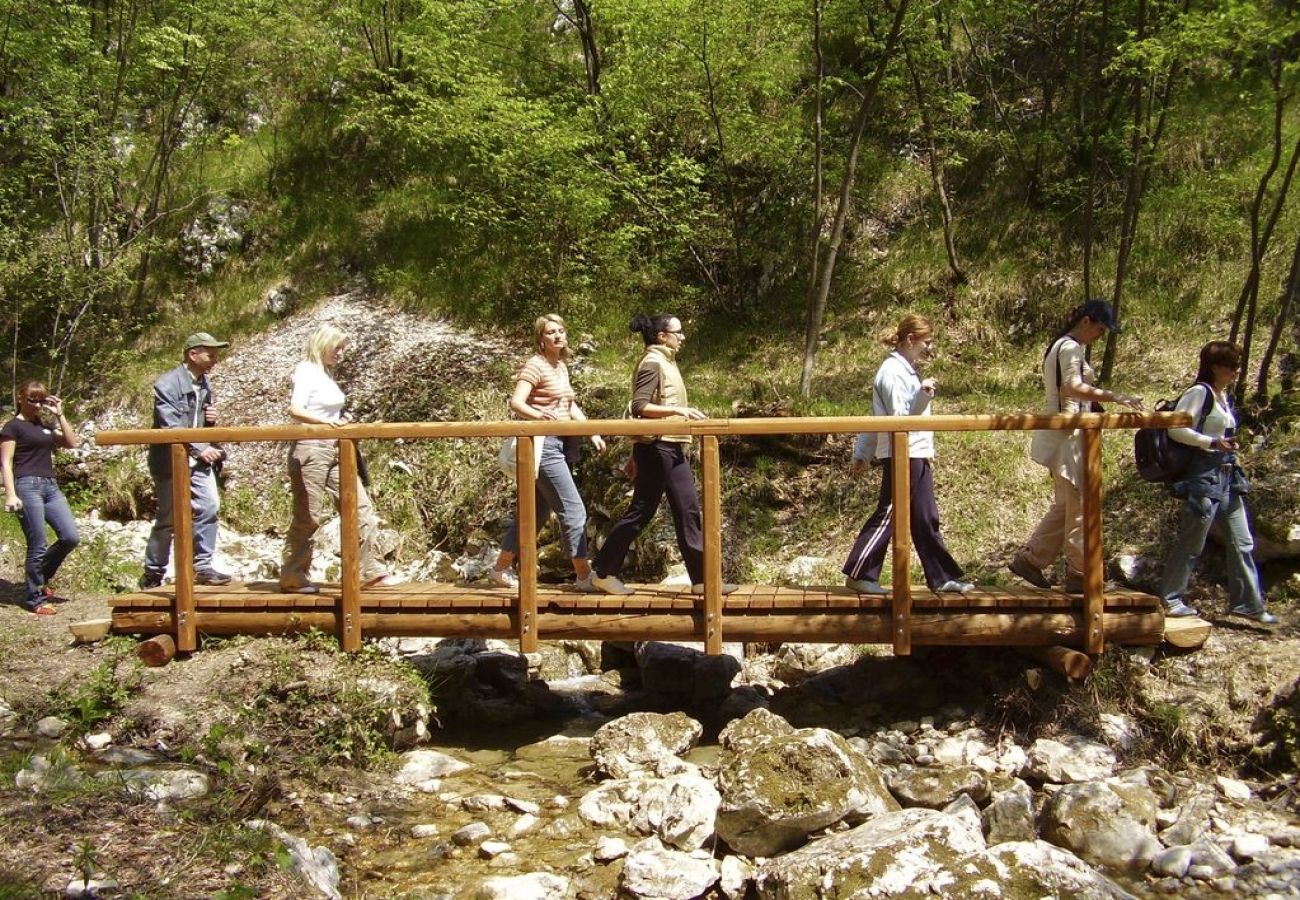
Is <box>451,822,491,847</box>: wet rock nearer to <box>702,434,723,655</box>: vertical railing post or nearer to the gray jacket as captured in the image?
<box>702,434,723,655</box>: vertical railing post

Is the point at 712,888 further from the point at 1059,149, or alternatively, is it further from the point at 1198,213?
the point at 1059,149

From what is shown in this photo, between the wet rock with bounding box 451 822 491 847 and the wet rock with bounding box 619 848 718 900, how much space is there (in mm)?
922

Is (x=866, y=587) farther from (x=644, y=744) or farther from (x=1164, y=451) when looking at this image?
(x=1164, y=451)

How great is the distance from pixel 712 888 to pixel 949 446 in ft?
20.0

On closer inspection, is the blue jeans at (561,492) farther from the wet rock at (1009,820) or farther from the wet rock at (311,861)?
the wet rock at (1009,820)

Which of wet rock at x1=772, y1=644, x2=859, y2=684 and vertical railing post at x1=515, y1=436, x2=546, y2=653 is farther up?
vertical railing post at x1=515, y1=436, x2=546, y2=653

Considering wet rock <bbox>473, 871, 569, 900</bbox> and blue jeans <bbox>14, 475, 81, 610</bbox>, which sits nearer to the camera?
wet rock <bbox>473, 871, 569, 900</bbox>

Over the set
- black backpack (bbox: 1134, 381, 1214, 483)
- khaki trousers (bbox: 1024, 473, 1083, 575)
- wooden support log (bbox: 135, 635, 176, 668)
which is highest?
black backpack (bbox: 1134, 381, 1214, 483)

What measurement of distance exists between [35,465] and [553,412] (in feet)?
14.8

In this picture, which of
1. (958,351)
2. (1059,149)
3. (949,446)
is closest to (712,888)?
(949,446)

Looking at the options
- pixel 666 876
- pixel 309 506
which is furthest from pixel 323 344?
pixel 666 876

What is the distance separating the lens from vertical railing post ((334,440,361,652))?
733cm

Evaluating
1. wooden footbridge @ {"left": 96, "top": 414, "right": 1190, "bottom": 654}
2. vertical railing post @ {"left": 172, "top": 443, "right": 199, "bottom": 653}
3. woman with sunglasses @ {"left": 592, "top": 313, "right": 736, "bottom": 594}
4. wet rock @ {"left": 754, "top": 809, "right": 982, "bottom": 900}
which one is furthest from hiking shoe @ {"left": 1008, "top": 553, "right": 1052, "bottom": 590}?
vertical railing post @ {"left": 172, "top": 443, "right": 199, "bottom": 653}

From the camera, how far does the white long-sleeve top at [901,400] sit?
6.92 m
